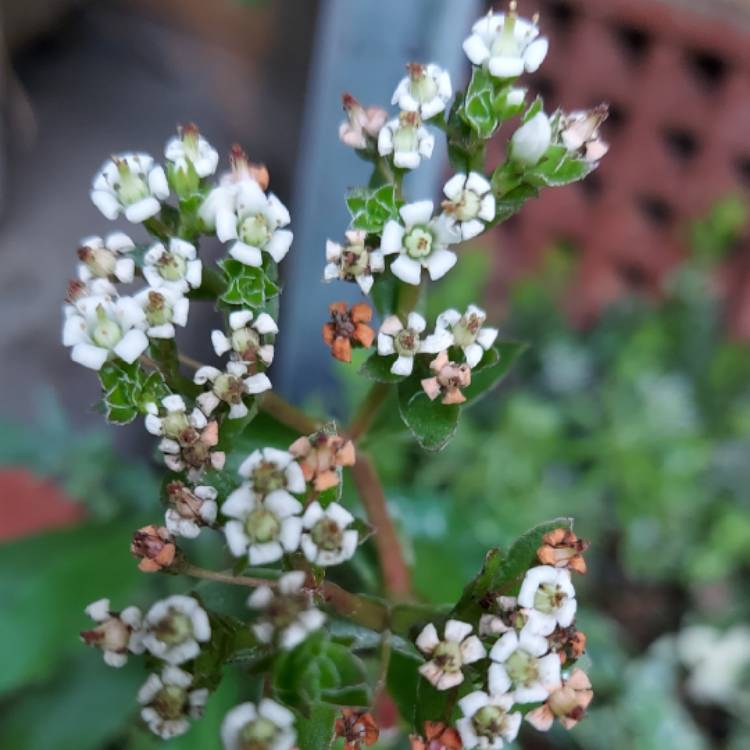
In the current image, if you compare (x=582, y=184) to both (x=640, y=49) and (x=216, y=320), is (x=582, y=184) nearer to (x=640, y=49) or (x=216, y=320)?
(x=640, y=49)


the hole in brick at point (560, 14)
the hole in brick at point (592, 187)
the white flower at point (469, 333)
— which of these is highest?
the hole in brick at point (560, 14)

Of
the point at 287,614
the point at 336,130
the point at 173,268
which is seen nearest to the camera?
the point at 287,614

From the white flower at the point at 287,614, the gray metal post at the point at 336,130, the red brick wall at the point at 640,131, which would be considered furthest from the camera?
the red brick wall at the point at 640,131

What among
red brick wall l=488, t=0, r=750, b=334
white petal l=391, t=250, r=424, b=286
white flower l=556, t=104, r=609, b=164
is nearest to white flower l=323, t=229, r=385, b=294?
white petal l=391, t=250, r=424, b=286

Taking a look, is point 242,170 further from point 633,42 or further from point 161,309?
point 633,42

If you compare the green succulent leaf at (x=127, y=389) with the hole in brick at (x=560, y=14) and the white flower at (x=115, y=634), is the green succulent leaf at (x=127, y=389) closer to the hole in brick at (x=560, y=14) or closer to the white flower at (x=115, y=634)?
the white flower at (x=115, y=634)

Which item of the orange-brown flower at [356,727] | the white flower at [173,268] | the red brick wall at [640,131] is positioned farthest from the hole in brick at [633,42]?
the orange-brown flower at [356,727]

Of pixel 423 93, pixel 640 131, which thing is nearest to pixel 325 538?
pixel 423 93

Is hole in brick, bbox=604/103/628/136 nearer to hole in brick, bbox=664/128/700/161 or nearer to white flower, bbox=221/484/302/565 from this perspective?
hole in brick, bbox=664/128/700/161
